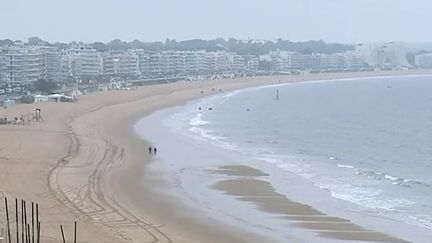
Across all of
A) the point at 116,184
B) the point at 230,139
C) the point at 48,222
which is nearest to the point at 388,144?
the point at 230,139

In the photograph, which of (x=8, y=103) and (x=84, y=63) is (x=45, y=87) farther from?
(x=84, y=63)

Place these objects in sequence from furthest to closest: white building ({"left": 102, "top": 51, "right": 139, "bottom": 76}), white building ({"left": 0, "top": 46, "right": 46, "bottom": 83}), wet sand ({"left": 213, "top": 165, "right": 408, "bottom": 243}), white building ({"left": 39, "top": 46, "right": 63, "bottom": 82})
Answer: white building ({"left": 102, "top": 51, "right": 139, "bottom": 76}) < white building ({"left": 39, "top": 46, "right": 63, "bottom": 82}) < white building ({"left": 0, "top": 46, "right": 46, "bottom": 83}) < wet sand ({"left": 213, "top": 165, "right": 408, "bottom": 243})

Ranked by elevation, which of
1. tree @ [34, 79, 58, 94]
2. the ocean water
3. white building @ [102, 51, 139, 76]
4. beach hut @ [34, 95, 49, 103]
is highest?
white building @ [102, 51, 139, 76]

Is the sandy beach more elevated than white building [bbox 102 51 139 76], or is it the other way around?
white building [bbox 102 51 139 76]

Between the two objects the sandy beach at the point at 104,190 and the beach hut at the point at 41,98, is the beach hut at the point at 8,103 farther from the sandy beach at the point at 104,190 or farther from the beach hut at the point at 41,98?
the sandy beach at the point at 104,190

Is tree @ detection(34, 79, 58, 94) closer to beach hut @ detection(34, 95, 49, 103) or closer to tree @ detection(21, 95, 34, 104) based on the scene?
beach hut @ detection(34, 95, 49, 103)

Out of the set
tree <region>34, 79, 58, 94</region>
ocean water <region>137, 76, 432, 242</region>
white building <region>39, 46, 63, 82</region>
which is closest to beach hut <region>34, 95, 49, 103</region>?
tree <region>34, 79, 58, 94</region>

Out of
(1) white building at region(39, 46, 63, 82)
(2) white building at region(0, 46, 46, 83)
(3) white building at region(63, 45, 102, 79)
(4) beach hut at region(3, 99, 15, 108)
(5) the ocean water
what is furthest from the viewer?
(3) white building at region(63, 45, 102, 79)

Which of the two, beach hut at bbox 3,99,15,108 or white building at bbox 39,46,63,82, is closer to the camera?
beach hut at bbox 3,99,15,108

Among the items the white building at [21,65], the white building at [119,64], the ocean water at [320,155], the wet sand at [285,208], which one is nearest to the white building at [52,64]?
the white building at [21,65]
